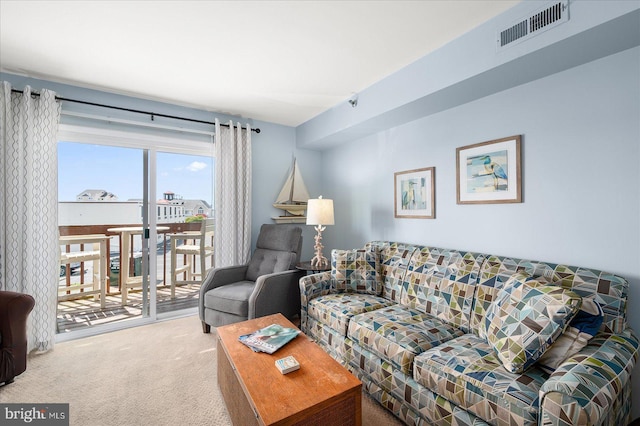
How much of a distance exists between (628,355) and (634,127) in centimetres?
124

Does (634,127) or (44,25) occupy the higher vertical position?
(44,25)

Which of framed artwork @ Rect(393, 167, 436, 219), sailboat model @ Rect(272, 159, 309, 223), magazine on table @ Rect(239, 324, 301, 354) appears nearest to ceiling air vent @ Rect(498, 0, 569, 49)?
framed artwork @ Rect(393, 167, 436, 219)

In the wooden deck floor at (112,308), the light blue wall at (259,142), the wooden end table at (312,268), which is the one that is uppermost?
the light blue wall at (259,142)

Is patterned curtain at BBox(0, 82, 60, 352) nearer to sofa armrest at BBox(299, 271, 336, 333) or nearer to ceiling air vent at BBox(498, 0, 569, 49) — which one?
sofa armrest at BBox(299, 271, 336, 333)

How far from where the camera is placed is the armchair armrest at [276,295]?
2.59 m

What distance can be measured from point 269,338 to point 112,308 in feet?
8.20

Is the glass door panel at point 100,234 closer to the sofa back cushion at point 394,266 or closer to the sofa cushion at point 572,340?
the sofa back cushion at point 394,266

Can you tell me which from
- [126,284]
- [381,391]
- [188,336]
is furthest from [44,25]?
[381,391]

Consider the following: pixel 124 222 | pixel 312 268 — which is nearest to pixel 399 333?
pixel 312 268

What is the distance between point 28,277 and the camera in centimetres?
249

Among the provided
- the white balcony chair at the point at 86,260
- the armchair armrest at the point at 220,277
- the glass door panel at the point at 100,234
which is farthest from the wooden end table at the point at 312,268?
the white balcony chair at the point at 86,260

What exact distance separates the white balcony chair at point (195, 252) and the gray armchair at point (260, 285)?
584 millimetres

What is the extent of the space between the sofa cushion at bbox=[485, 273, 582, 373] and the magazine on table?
117 cm

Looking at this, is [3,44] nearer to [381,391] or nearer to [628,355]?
[381,391]
